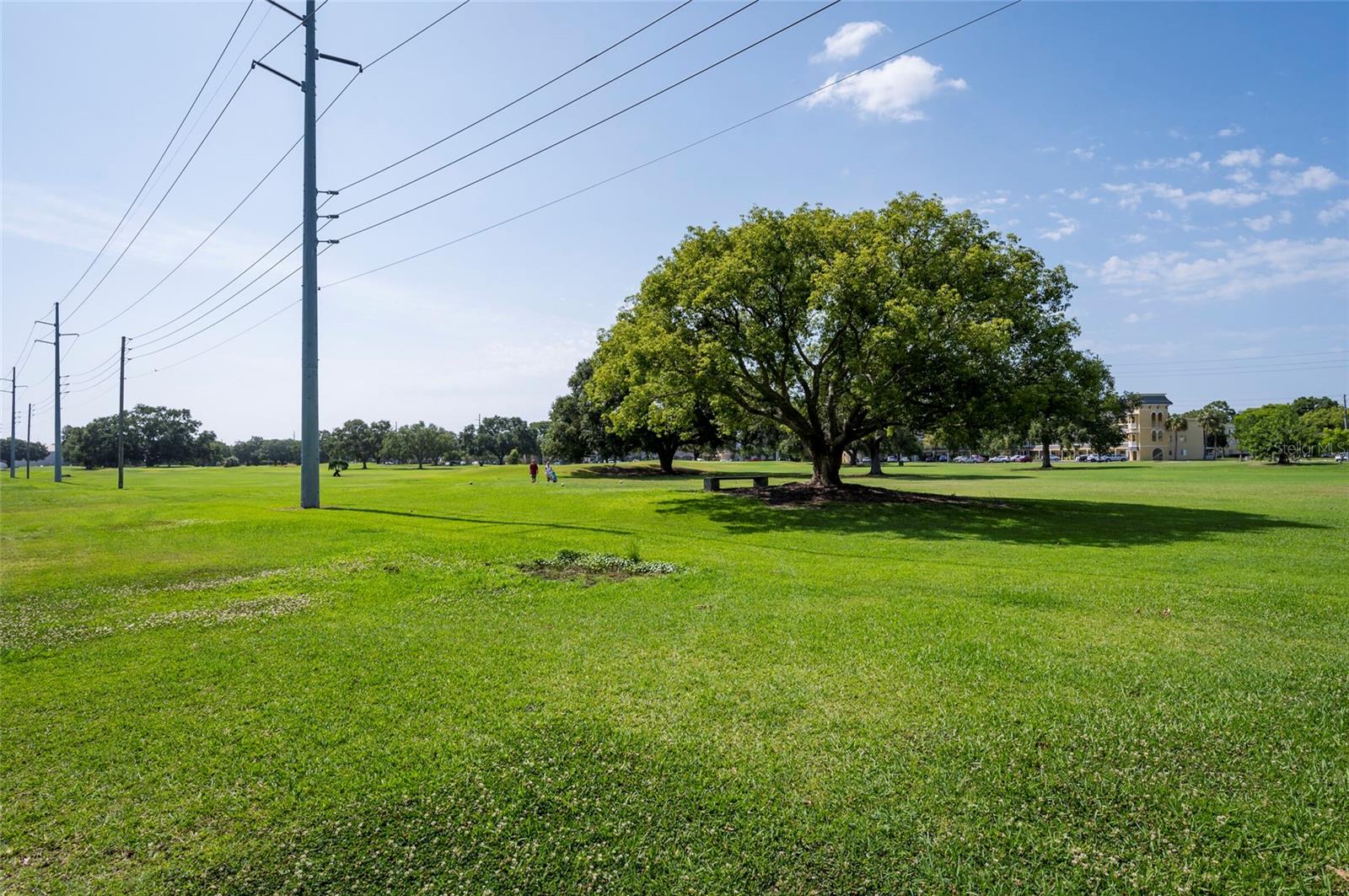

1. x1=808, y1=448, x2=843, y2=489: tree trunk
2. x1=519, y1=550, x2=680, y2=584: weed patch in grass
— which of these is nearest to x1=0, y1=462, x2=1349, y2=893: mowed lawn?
x1=519, y1=550, x2=680, y2=584: weed patch in grass

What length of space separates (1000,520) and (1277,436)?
86927 millimetres

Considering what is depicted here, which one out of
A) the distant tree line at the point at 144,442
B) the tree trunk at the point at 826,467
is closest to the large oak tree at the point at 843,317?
the tree trunk at the point at 826,467

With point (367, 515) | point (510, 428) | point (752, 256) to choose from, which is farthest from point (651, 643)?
point (510, 428)

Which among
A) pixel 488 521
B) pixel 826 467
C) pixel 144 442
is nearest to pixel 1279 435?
pixel 826 467

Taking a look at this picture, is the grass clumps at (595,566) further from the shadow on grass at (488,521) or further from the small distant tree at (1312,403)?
the small distant tree at (1312,403)

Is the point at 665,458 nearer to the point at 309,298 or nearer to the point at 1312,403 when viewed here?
the point at 309,298

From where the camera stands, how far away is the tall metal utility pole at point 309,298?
2297 cm

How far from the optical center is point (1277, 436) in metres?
81.5

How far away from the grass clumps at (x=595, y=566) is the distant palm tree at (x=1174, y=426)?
17083cm

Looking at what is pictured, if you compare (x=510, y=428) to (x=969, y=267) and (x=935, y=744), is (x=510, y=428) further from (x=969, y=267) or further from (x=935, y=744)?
(x=935, y=744)

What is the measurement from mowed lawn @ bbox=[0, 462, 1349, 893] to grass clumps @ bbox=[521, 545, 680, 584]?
44 centimetres

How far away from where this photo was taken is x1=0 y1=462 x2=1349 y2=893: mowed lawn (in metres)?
3.94

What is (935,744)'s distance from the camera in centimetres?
528

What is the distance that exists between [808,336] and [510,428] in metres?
138
